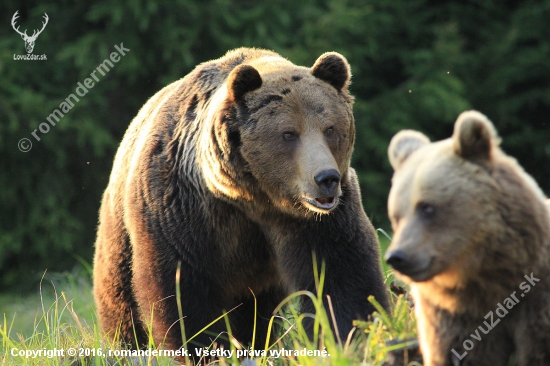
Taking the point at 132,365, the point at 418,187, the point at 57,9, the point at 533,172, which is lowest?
the point at 533,172

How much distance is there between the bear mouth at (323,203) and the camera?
4.48m

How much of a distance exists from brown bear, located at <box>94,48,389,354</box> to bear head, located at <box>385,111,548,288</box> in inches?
56.5

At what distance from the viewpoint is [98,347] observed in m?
4.50

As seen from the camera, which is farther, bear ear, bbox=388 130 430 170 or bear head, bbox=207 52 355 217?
bear head, bbox=207 52 355 217

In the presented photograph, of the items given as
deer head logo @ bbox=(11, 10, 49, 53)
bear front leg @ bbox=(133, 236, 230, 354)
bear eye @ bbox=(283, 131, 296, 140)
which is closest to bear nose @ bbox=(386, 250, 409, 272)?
bear eye @ bbox=(283, 131, 296, 140)

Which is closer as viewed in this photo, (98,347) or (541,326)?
→ (541,326)

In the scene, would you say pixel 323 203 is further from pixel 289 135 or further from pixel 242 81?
pixel 242 81

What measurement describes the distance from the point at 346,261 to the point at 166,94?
181cm

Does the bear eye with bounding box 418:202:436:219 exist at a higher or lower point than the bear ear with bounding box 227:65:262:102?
lower

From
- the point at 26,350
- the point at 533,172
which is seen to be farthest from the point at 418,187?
the point at 533,172

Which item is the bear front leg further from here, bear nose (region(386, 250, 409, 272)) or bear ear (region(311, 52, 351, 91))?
bear nose (region(386, 250, 409, 272))

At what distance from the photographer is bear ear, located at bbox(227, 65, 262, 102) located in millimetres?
4711

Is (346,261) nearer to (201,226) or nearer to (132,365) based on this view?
(201,226)

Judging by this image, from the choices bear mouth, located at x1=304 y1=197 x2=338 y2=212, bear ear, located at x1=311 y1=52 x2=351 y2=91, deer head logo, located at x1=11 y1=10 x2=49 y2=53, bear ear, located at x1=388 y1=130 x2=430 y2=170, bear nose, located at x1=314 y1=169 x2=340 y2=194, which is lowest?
bear mouth, located at x1=304 y1=197 x2=338 y2=212
